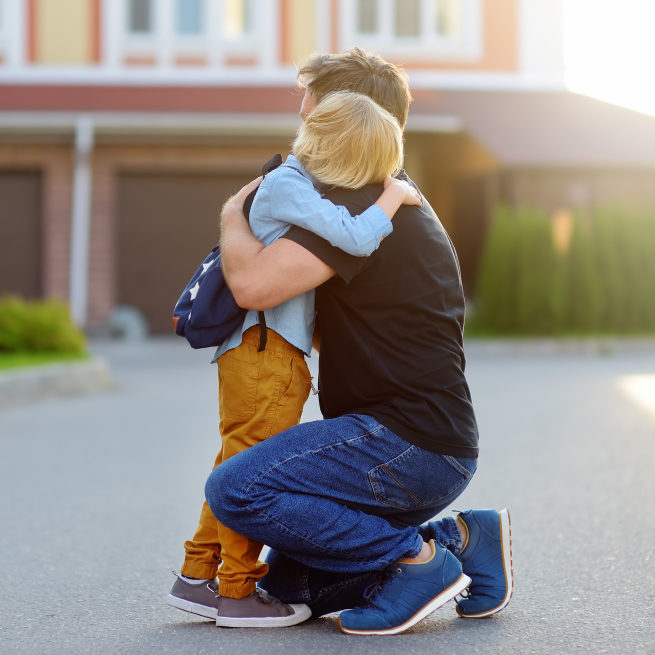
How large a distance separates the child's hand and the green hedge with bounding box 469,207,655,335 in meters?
14.5

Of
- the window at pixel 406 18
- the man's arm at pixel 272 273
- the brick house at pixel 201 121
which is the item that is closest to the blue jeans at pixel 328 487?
the man's arm at pixel 272 273

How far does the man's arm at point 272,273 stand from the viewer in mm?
3199

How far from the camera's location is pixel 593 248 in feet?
59.2

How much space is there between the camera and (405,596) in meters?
3.33

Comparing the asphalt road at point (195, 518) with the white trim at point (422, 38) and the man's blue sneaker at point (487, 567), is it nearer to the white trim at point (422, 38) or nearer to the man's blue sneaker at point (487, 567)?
the man's blue sneaker at point (487, 567)

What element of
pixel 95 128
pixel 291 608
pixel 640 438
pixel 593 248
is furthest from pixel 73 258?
pixel 291 608

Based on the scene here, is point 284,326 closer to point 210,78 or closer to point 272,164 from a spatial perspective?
point 272,164

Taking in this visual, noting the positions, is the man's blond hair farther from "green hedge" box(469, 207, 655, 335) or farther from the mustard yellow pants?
"green hedge" box(469, 207, 655, 335)

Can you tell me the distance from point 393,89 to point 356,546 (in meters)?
Answer: 1.24

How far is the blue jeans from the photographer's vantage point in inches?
127

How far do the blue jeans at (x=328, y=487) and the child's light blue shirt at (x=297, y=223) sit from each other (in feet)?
0.95

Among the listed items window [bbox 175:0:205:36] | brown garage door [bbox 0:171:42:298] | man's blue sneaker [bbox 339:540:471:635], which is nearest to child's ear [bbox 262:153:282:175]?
man's blue sneaker [bbox 339:540:471:635]

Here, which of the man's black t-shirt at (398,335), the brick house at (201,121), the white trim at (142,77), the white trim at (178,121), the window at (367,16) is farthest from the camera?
the window at (367,16)

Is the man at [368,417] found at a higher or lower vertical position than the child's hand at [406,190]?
lower
